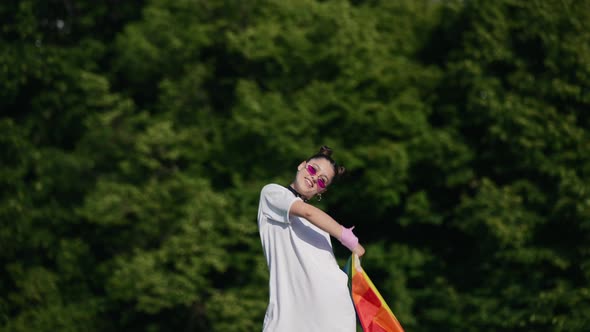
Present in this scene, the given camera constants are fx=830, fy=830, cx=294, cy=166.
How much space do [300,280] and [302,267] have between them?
66 mm

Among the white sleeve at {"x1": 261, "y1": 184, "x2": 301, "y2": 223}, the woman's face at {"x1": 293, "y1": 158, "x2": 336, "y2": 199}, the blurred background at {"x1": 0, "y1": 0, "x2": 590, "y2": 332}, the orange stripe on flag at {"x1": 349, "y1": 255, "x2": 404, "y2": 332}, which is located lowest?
the orange stripe on flag at {"x1": 349, "y1": 255, "x2": 404, "y2": 332}

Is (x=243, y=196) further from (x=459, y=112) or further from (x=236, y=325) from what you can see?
(x=459, y=112)

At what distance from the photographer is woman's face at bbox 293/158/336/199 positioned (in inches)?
168

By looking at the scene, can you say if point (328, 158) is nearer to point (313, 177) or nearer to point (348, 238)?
point (313, 177)

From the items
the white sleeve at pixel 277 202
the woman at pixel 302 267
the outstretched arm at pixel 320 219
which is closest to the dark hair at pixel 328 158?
the woman at pixel 302 267

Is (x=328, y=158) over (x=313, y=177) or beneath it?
over

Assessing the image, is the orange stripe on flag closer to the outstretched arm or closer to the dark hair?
the outstretched arm

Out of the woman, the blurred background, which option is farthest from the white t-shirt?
the blurred background

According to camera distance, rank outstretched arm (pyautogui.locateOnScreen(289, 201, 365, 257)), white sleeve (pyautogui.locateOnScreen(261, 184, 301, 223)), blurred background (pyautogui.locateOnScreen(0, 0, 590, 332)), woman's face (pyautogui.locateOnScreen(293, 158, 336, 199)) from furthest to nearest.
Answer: blurred background (pyautogui.locateOnScreen(0, 0, 590, 332))
woman's face (pyautogui.locateOnScreen(293, 158, 336, 199))
white sleeve (pyautogui.locateOnScreen(261, 184, 301, 223))
outstretched arm (pyautogui.locateOnScreen(289, 201, 365, 257))

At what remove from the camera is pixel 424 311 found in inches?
708

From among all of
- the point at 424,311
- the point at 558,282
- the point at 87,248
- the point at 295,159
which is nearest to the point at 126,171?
the point at 87,248

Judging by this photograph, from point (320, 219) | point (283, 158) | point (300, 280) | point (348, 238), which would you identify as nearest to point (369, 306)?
point (300, 280)

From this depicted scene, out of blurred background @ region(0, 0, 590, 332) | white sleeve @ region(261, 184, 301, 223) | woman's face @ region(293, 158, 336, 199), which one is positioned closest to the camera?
white sleeve @ region(261, 184, 301, 223)

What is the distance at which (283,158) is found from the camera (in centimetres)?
1755
